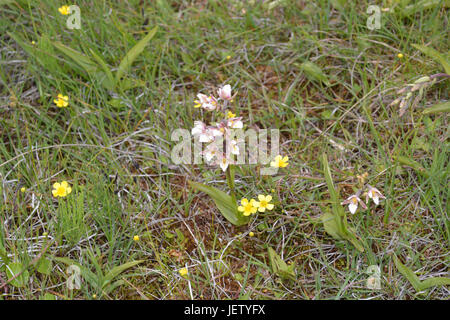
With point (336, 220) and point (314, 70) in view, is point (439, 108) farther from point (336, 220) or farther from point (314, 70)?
point (336, 220)

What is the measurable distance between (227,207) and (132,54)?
1250 millimetres

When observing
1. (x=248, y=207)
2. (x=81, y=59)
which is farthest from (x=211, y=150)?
(x=81, y=59)

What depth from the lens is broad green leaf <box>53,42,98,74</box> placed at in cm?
273

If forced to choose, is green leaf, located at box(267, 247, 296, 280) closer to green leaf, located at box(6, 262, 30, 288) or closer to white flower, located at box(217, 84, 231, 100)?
white flower, located at box(217, 84, 231, 100)

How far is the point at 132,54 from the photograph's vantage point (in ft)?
9.24

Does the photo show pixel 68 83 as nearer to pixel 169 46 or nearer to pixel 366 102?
pixel 169 46

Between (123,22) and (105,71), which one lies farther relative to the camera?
(123,22)

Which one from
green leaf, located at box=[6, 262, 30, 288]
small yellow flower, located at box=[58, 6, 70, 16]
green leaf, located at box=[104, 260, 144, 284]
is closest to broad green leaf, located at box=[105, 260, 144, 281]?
green leaf, located at box=[104, 260, 144, 284]

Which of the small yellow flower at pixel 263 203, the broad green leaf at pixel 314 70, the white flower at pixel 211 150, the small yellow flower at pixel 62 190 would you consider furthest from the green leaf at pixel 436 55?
the small yellow flower at pixel 62 190

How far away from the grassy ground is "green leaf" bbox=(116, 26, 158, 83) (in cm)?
6

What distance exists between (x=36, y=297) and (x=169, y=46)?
1817 mm

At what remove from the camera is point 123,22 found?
3176mm

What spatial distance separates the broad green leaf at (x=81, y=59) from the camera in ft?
8.96

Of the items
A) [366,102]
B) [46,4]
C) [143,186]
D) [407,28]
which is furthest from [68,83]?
[407,28]
